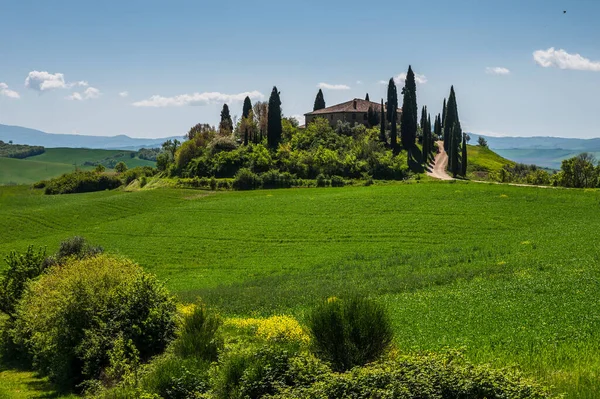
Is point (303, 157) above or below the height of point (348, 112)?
below

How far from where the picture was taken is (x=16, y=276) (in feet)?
97.9

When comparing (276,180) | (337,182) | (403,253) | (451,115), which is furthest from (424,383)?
(451,115)

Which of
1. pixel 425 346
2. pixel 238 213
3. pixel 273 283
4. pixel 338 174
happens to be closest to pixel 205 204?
pixel 238 213

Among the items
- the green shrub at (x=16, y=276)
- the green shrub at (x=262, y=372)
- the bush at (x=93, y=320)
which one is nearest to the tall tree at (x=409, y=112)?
the green shrub at (x=16, y=276)

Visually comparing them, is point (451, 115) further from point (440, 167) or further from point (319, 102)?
point (319, 102)

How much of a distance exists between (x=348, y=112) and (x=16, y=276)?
327 ft

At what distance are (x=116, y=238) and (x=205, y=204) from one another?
17.0 meters

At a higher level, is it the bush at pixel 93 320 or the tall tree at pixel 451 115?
the tall tree at pixel 451 115

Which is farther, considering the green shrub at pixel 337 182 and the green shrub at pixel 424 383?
the green shrub at pixel 337 182

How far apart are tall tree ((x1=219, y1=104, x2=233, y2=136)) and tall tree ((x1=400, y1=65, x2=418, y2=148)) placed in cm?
4382

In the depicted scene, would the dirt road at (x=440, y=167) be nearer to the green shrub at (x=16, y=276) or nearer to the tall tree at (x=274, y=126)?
the tall tree at (x=274, y=126)

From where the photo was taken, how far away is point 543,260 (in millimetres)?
30031

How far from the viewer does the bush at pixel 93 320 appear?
20500 millimetres

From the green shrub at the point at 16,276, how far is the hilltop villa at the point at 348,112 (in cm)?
9667
